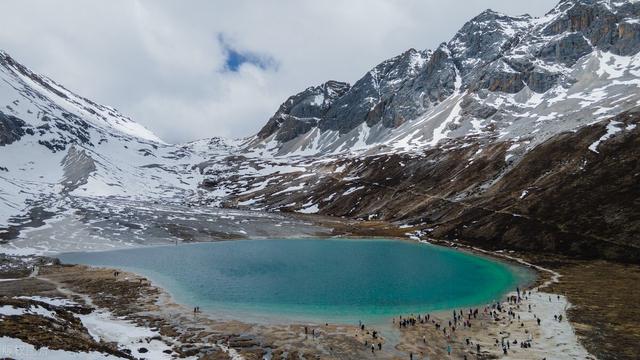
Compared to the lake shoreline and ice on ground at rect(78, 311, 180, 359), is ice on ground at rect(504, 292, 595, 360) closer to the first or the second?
the lake shoreline

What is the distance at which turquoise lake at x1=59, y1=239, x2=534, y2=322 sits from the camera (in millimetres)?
70312

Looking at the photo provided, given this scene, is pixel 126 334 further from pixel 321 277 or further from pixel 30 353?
pixel 321 277

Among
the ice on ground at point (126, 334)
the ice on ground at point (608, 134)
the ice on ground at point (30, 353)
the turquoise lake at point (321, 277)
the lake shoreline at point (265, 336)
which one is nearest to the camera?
the ice on ground at point (30, 353)

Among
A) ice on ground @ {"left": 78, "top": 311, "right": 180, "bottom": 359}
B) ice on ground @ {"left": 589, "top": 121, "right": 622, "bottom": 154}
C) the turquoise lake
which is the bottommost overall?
ice on ground @ {"left": 78, "top": 311, "right": 180, "bottom": 359}

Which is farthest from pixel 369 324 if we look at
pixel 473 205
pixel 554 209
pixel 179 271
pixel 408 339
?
pixel 473 205

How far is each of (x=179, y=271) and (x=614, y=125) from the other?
134744 millimetres

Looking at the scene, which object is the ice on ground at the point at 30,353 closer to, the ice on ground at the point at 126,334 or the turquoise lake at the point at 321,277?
the ice on ground at the point at 126,334

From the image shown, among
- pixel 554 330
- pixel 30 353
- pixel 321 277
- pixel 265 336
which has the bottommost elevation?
pixel 265 336

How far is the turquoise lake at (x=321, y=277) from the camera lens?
231 ft

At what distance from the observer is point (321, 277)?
92688 mm

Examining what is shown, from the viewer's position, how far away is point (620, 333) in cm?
5234

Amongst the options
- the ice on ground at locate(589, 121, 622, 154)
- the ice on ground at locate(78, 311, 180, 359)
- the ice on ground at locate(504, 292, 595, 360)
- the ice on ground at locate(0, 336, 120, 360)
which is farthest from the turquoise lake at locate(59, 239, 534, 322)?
the ice on ground at locate(589, 121, 622, 154)

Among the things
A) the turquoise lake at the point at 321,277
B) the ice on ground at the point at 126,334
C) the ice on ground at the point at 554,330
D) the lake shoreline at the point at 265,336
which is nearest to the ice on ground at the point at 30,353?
the ice on ground at the point at 126,334

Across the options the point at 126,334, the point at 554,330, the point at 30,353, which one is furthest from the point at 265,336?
the point at 554,330
